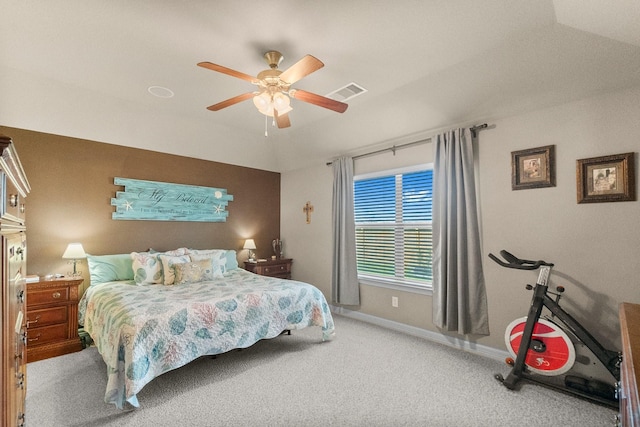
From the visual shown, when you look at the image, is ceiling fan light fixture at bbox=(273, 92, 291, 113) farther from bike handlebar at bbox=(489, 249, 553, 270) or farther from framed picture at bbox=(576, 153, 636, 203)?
framed picture at bbox=(576, 153, 636, 203)

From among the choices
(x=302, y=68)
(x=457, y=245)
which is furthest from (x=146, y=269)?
(x=457, y=245)

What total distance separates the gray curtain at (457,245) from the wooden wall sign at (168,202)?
345 centimetres

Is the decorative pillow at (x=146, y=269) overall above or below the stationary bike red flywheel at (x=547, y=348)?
above

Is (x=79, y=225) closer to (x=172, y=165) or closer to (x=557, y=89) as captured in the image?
(x=172, y=165)

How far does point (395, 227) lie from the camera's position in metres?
4.20

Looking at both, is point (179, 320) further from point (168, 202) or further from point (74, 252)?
point (168, 202)

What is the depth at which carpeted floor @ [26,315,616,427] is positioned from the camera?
2.14 m

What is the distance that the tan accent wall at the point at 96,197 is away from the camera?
345cm

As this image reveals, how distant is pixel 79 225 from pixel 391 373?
4052 millimetres

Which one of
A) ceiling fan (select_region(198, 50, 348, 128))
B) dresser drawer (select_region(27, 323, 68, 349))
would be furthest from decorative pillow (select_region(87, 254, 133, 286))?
ceiling fan (select_region(198, 50, 348, 128))

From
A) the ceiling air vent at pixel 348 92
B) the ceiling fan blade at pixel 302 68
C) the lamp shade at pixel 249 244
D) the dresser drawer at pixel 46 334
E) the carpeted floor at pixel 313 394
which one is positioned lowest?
the carpeted floor at pixel 313 394

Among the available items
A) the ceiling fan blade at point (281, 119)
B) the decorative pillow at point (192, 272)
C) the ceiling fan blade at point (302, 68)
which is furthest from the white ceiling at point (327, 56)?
the decorative pillow at point (192, 272)

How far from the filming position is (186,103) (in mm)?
3756

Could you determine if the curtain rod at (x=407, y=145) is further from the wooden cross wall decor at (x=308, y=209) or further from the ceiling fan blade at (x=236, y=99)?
the ceiling fan blade at (x=236, y=99)
